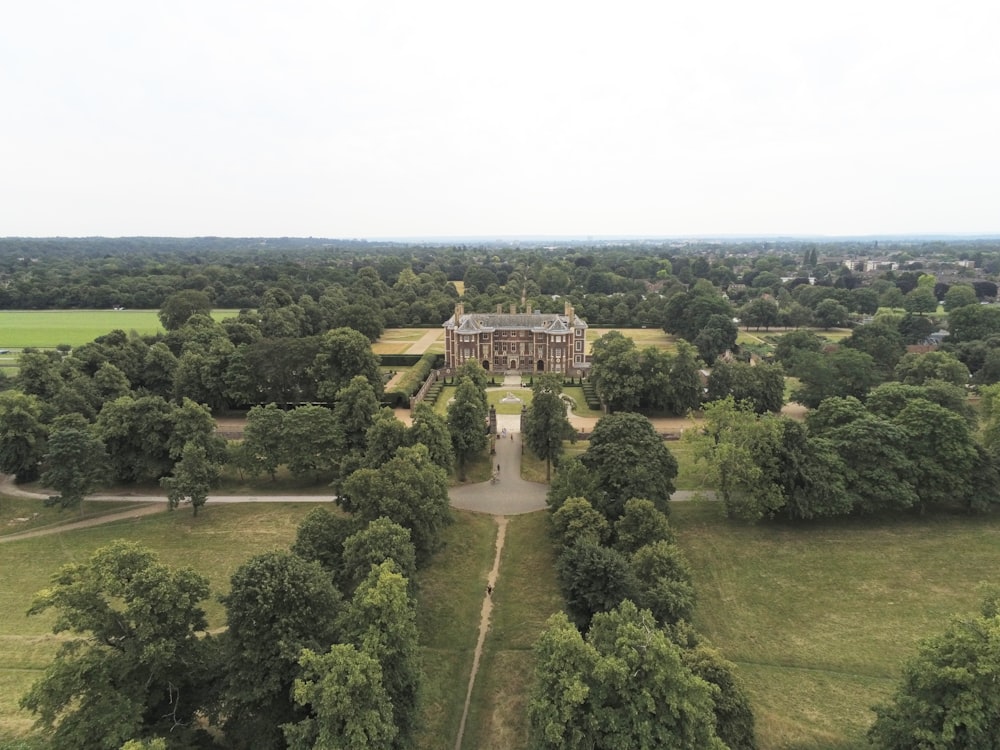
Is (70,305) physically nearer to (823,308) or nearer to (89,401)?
(89,401)

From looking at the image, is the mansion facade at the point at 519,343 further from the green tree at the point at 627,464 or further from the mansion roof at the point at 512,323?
the green tree at the point at 627,464

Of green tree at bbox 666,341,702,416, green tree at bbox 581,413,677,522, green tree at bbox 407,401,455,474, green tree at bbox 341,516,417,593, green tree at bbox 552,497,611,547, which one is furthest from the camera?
green tree at bbox 666,341,702,416

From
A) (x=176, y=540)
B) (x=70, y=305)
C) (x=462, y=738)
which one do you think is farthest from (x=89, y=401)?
(x=70, y=305)

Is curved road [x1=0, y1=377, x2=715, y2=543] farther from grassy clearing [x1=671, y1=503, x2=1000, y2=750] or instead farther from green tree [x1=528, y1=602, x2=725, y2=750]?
green tree [x1=528, y1=602, x2=725, y2=750]

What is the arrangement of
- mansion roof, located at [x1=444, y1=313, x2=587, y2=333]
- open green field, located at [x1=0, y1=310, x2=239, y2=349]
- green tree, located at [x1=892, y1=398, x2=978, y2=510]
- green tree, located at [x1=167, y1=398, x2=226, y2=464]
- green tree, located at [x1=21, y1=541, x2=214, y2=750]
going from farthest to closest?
open green field, located at [x1=0, y1=310, x2=239, y2=349] < mansion roof, located at [x1=444, y1=313, x2=587, y2=333] < green tree, located at [x1=167, y1=398, x2=226, y2=464] < green tree, located at [x1=892, y1=398, x2=978, y2=510] < green tree, located at [x1=21, y1=541, x2=214, y2=750]

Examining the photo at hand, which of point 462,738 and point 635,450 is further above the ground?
point 635,450

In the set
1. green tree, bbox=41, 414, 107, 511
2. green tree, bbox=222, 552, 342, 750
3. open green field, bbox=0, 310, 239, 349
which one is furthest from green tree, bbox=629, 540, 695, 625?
open green field, bbox=0, 310, 239, 349
